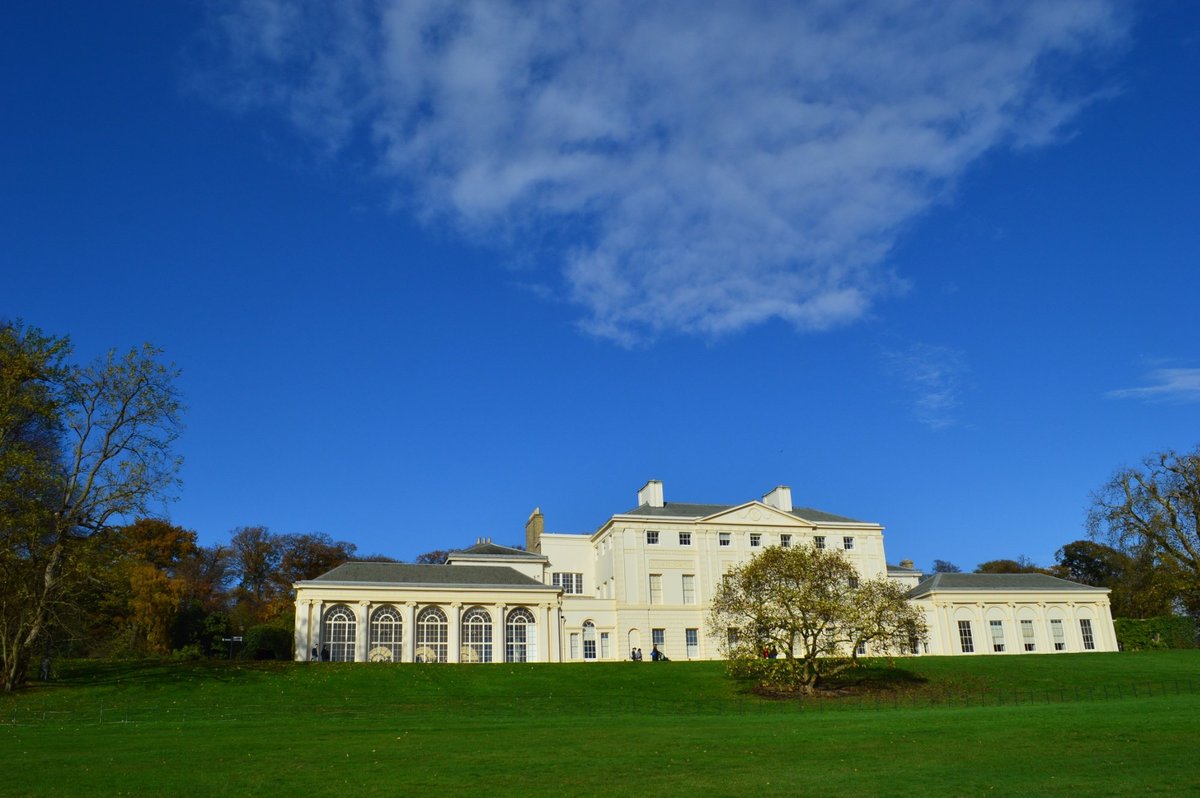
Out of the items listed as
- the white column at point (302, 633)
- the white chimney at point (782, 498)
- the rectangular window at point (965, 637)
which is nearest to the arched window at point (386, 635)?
the white column at point (302, 633)

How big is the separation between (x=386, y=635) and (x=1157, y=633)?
163ft

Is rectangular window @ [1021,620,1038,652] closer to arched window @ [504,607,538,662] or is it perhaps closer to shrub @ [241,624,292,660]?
arched window @ [504,607,538,662]

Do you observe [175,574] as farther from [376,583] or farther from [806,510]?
[806,510]

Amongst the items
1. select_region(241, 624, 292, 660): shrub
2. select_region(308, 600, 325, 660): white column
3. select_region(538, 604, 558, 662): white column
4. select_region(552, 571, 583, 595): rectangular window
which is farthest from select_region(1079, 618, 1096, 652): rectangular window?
select_region(241, 624, 292, 660): shrub

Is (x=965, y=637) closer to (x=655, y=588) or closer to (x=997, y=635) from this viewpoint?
(x=997, y=635)

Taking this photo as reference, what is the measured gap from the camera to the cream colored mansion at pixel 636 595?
50500mm

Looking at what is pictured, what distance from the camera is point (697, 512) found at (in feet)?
213

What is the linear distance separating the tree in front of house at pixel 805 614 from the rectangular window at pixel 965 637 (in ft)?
80.4

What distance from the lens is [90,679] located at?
118 feet

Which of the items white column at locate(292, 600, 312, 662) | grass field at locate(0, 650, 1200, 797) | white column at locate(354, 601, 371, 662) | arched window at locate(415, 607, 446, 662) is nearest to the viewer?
grass field at locate(0, 650, 1200, 797)

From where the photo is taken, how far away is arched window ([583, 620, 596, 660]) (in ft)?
189

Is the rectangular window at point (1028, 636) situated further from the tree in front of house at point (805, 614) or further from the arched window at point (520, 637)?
the arched window at point (520, 637)

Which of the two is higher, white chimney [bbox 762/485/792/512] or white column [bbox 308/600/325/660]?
white chimney [bbox 762/485/792/512]

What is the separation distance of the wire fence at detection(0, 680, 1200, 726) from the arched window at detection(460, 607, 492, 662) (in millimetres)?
17155
